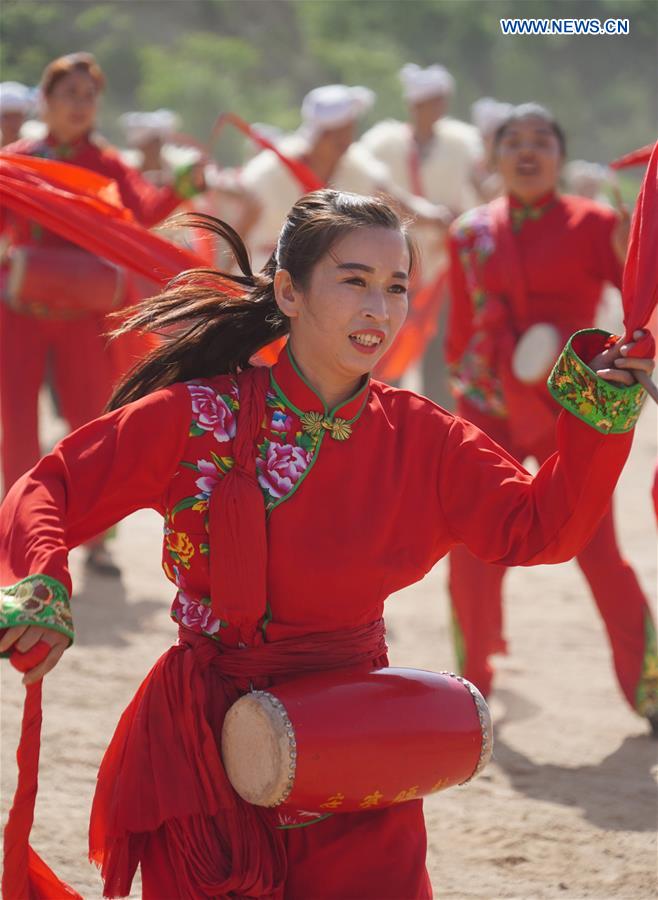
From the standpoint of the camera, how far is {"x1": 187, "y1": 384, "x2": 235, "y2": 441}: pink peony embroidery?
2.80 metres

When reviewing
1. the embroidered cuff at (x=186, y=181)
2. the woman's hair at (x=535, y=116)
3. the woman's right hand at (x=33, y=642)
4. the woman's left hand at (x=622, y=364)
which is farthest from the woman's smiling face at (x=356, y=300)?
the embroidered cuff at (x=186, y=181)

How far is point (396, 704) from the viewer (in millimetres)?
2793

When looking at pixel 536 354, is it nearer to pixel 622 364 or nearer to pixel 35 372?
pixel 622 364

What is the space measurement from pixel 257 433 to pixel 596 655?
3.42 metres

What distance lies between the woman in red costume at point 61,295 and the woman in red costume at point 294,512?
10.6ft

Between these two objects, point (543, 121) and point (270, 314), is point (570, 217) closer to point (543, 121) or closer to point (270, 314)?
point (543, 121)

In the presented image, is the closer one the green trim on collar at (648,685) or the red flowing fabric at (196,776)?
the red flowing fabric at (196,776)

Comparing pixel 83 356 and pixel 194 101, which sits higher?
pixel 194 101

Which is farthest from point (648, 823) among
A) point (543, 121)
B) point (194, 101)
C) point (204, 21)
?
point (204, 21)

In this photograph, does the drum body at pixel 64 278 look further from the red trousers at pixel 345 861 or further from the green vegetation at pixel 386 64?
the green vegetation at pixel 386 64

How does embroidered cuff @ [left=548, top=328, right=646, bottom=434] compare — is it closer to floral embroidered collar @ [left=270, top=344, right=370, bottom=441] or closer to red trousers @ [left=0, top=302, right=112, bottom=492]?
floral embroidered collar @ [left=270, top=344, right=370, bottom=441]

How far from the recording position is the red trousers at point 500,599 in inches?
192

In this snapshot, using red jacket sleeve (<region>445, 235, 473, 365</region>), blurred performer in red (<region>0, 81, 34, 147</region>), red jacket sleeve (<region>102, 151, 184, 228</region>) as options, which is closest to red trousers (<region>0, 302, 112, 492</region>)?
red jacket sleeve (<region>102, 151, 184, 228</region>)

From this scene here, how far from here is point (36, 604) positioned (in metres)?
2.45
